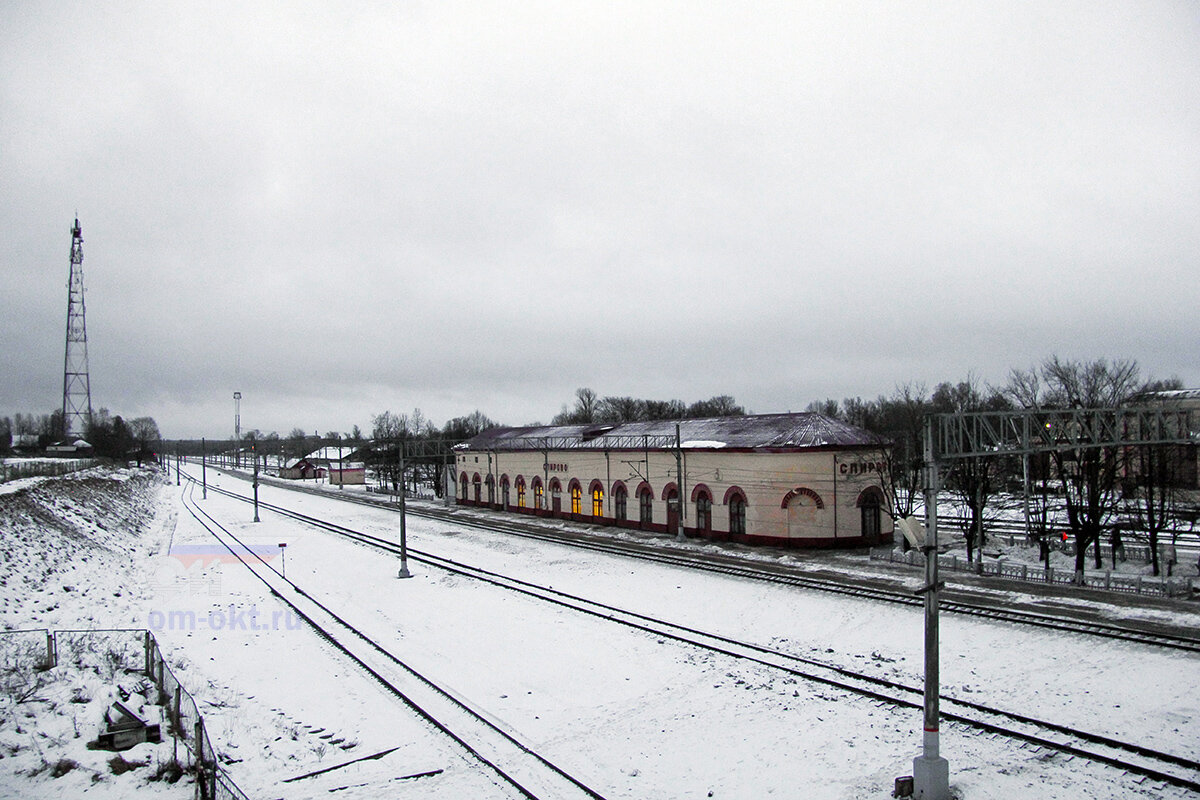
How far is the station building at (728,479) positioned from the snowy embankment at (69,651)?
82.5 feet

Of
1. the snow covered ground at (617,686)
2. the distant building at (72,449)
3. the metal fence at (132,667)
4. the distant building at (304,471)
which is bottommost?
the distant building at (304,471)

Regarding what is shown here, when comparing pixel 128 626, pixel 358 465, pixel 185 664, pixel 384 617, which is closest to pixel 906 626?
pixel 384 617

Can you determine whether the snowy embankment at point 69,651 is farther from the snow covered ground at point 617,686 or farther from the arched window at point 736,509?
the arched window at point 736,509

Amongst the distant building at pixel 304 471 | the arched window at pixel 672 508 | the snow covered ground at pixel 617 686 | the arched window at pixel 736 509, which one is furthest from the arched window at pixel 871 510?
the distant building at pixel 304 471

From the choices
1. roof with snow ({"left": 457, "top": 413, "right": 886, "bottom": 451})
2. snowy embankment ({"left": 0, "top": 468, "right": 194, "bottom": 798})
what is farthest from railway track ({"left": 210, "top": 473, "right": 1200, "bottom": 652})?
snowy embankment ({"left": 0, "top": 468, "right": 194, "bottom": 798})

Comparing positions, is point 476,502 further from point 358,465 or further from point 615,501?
point 358,465

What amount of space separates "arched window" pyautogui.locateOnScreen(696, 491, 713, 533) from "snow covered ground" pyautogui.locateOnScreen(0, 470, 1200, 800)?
1104cm

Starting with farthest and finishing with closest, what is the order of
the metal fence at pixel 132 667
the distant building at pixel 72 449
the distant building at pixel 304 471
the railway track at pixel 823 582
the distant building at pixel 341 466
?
the distant building at pixel 304 471 → the distant building at pixel 341 466 → the distant building at pixel 72 449 → the railway track at pixel 823 582 → the metal fence at pixel 132 667

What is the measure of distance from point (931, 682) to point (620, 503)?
35.1 metres

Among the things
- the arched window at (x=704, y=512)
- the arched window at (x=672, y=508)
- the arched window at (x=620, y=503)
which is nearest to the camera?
the arched window at (x=704, y=512)

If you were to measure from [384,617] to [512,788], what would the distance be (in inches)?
494

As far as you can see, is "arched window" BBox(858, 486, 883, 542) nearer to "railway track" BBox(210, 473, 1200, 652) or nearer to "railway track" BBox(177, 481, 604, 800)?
"railway track" BBox(210, 473, 1200, 652)

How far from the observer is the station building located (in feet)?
113

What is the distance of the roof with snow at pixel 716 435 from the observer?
34.9 meters
